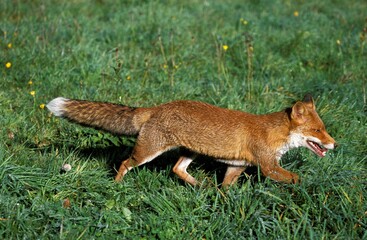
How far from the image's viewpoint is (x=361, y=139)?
7.15 metres

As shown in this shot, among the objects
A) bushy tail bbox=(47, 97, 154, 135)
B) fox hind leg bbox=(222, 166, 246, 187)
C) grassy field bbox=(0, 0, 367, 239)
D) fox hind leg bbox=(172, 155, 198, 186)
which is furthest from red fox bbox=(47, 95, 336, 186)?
fox hind leg bbox=(172, 155, 198, 186)

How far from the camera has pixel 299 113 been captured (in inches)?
228

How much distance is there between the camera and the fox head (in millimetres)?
5723

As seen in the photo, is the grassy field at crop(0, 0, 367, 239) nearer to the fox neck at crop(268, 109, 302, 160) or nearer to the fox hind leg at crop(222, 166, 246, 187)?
the fox hind leg at crop(222, 166, 246, 187)

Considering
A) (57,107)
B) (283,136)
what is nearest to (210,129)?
(283,136)

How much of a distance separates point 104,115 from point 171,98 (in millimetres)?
2021

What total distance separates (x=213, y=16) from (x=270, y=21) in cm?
120

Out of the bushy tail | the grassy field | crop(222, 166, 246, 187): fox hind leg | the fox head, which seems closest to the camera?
the grassy field

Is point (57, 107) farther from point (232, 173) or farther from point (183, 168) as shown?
point (232, 173)

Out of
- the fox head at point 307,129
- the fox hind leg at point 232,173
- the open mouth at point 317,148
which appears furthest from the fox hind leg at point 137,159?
the open mouth at point 317,148

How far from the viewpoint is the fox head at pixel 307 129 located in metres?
5.72

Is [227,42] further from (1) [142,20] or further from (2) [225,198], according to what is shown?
(2) [225,198]

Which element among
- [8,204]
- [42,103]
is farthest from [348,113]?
[8,204]

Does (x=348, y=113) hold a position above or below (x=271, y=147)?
below
